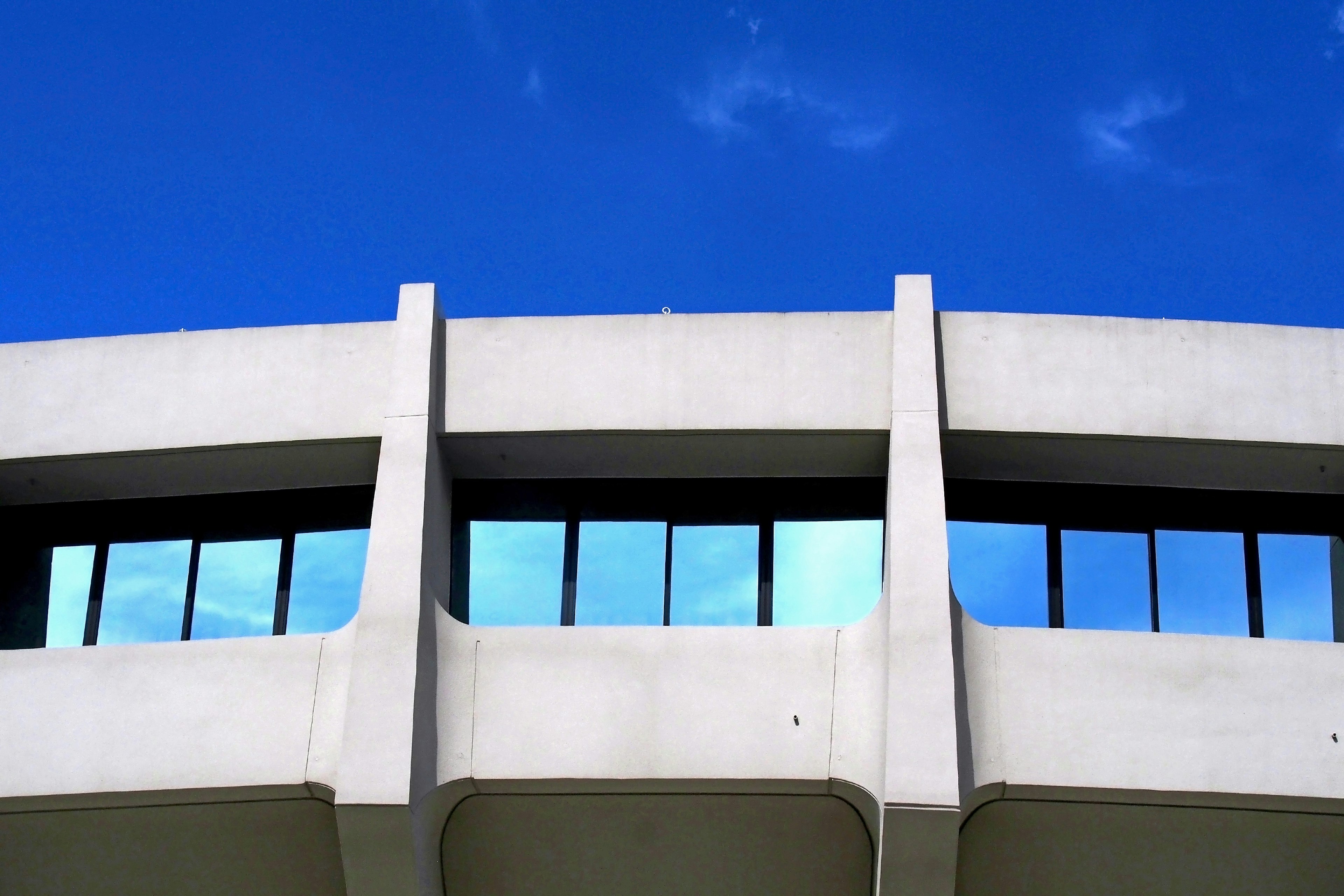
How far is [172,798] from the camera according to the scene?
16.3 metres

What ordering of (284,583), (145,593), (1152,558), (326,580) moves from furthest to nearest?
1. (145,593)
2. (284,583)
3. (326,580)
4. (1152,558)

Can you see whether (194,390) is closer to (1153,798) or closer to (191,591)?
(191,591)

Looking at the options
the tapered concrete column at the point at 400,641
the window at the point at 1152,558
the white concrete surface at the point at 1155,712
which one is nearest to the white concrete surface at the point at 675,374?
the tapered concrete column at the point at 400,641

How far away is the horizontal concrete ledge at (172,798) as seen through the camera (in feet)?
52.8

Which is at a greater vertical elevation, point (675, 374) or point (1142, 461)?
point (675, 374)

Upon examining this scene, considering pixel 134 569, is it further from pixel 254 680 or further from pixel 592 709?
pixel 592 709

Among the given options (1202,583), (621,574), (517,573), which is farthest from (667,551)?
(1202,583)

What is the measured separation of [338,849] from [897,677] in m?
7.15

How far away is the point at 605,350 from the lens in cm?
1773

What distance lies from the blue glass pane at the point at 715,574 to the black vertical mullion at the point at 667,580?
0.12ft

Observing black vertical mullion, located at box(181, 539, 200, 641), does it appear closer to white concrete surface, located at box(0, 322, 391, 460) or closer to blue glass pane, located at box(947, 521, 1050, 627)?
white concrete surface, located at box(0, 322, 391, 460)

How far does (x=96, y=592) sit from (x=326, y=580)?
10.8ft

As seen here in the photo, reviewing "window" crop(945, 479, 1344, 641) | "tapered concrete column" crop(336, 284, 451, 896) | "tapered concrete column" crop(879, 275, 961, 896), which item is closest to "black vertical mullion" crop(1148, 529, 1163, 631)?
"window" crop(945, 479, 1344, 641)

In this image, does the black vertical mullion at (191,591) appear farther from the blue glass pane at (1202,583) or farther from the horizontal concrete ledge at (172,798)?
the blue glass pane at (1202,583)
